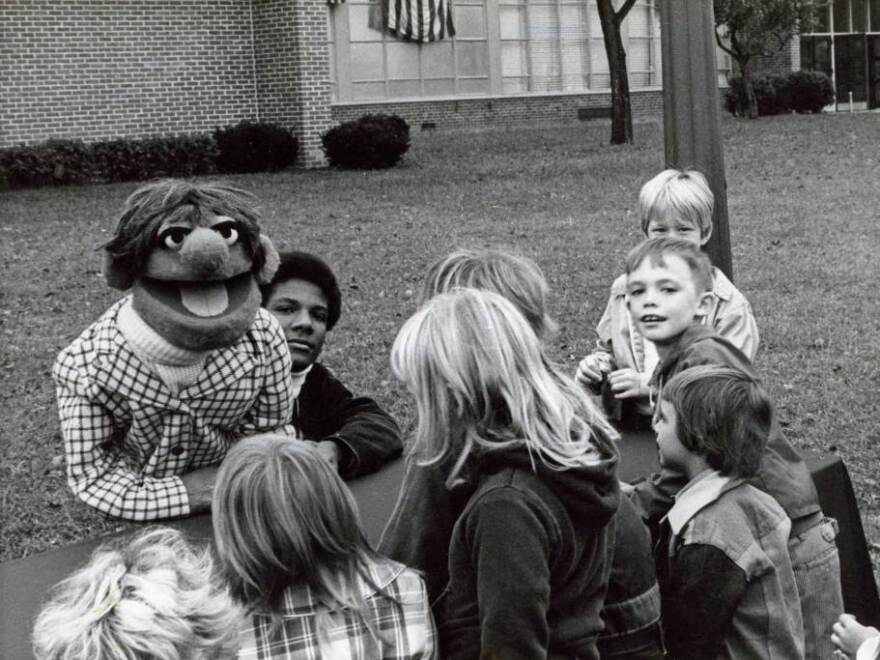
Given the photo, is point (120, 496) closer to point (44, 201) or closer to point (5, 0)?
point (44, 201)

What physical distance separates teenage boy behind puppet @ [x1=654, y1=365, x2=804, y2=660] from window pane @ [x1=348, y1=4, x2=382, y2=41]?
978 inches

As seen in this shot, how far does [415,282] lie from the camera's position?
10555 millimetres

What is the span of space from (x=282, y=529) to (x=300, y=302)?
57.5 inches

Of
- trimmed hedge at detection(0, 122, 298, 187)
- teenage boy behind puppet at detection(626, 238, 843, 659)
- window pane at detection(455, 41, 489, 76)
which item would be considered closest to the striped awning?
window pane at detection(455, 41, 489, 76)

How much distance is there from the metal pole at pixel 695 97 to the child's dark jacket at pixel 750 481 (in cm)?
129

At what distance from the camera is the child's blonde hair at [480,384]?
2648 mm

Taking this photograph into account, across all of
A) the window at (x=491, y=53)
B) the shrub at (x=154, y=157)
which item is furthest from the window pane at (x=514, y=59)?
the shrub at (x=154, y=157)

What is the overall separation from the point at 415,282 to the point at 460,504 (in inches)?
308

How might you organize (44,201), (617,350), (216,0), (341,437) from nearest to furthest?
1. (341,437)
2. (617,350)
3. (44,201)
4. (216,0)

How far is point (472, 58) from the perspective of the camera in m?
29.3

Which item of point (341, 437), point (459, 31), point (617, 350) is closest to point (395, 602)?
point (341, 437)

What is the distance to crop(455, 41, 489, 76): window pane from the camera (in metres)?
29.1

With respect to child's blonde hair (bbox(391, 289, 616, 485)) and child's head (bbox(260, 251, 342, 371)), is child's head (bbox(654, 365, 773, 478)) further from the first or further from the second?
child's head (bbox(260, 251, 342, 371))

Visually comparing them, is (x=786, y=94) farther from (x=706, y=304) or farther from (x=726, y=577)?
(x=726, y=577)
